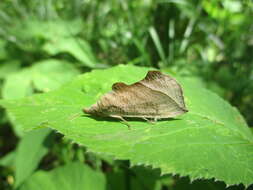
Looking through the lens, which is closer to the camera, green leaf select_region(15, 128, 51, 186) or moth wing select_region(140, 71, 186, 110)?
moth wing select_region(140, 71, 186, 110)

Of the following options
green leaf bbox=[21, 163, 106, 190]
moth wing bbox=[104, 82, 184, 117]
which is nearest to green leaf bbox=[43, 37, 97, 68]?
green leaf bbox=[21, 163, 106, 190]

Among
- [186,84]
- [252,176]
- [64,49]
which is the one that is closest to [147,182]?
[186,84]

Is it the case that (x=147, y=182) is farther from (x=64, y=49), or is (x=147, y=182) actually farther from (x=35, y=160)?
(x=64, y=49)

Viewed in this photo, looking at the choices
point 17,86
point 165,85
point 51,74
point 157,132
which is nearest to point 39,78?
point 51,74

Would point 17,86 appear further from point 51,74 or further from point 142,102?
point 142,102

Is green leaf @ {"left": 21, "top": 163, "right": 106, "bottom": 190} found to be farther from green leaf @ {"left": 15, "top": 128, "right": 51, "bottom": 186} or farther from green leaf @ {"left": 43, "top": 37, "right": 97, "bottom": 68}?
green leaf @ {"left": 43, "top": 37, "right": 97, "bottom": 68}

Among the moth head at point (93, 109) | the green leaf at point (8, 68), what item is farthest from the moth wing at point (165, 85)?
the green leaf at point (8, 68)
